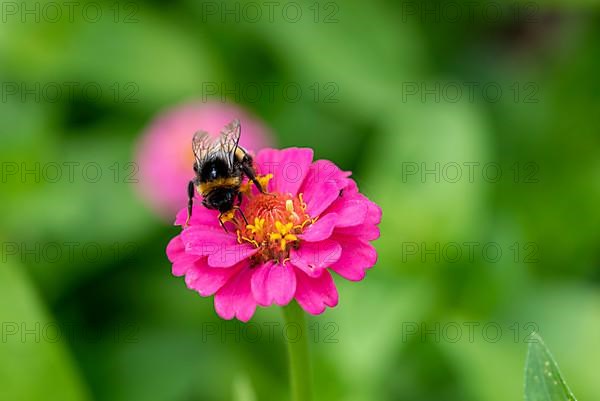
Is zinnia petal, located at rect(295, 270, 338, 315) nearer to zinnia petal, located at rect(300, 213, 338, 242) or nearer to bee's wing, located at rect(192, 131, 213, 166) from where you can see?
zinnia petal, located at rect(300, 213, 338, 242)

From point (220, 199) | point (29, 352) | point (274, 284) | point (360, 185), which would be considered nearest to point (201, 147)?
point (220, 199)

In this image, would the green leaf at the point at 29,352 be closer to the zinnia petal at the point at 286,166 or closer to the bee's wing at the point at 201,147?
the bee's wing at the point at 201,147

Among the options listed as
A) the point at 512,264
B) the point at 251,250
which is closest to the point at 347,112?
the point at 512,264

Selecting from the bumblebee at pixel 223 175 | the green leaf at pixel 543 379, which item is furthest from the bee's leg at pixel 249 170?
the green leaf at pixel 543 379

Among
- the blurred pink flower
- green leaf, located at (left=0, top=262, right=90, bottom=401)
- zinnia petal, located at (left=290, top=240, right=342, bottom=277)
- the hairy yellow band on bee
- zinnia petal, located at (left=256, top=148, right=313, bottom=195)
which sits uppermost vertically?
the blurred pink flower

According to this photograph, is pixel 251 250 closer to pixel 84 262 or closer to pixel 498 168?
pixel 84 262

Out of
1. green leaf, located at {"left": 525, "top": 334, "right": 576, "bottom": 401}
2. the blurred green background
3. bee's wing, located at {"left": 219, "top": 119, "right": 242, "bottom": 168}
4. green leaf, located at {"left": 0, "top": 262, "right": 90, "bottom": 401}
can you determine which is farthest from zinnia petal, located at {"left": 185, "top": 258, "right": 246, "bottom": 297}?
green leaf, located at {"left": 0, "top": 262, "right": 90, "bottom": 401}

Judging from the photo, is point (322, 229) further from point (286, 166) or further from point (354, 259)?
point (286, 166)
